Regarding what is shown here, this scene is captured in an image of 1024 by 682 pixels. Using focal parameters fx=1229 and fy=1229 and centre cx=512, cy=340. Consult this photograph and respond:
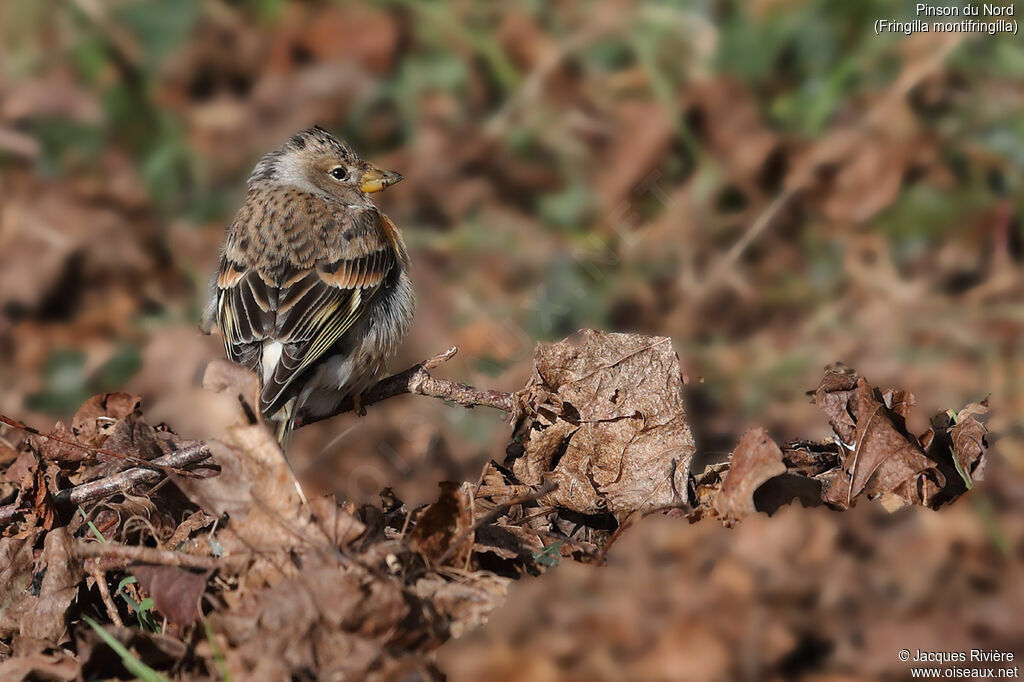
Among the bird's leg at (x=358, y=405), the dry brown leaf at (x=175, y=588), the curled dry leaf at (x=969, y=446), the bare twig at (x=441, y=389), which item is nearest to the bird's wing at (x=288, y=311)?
the bird's leg at (x=358, y=405)

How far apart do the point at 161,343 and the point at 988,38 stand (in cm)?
572

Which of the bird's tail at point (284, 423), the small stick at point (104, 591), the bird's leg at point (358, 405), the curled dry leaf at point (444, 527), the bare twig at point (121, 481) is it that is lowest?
the small stick at point (104, 591)

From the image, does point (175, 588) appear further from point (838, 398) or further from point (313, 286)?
point (313, 286)

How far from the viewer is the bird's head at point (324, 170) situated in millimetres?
6625

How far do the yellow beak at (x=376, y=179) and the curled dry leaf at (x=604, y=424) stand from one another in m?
2.57

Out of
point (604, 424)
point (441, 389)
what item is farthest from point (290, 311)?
A: point (604, 424)

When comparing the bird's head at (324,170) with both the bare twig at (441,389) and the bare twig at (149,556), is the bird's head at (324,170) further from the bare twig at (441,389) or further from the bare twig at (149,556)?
the bare twig at (149,556)

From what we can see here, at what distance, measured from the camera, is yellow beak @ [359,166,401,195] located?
656 centimetres

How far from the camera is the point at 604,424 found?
13.5ft

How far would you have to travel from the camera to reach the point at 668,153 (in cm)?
834

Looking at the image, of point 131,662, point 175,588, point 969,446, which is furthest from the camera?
point 969,446

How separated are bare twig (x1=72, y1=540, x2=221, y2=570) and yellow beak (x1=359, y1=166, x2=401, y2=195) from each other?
3403 millimetres

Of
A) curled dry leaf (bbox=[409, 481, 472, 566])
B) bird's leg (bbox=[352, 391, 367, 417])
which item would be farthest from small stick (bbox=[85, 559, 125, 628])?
bird's leg (bbox=[352, 391, 367, 417])

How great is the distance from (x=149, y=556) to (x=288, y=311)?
220 cm
